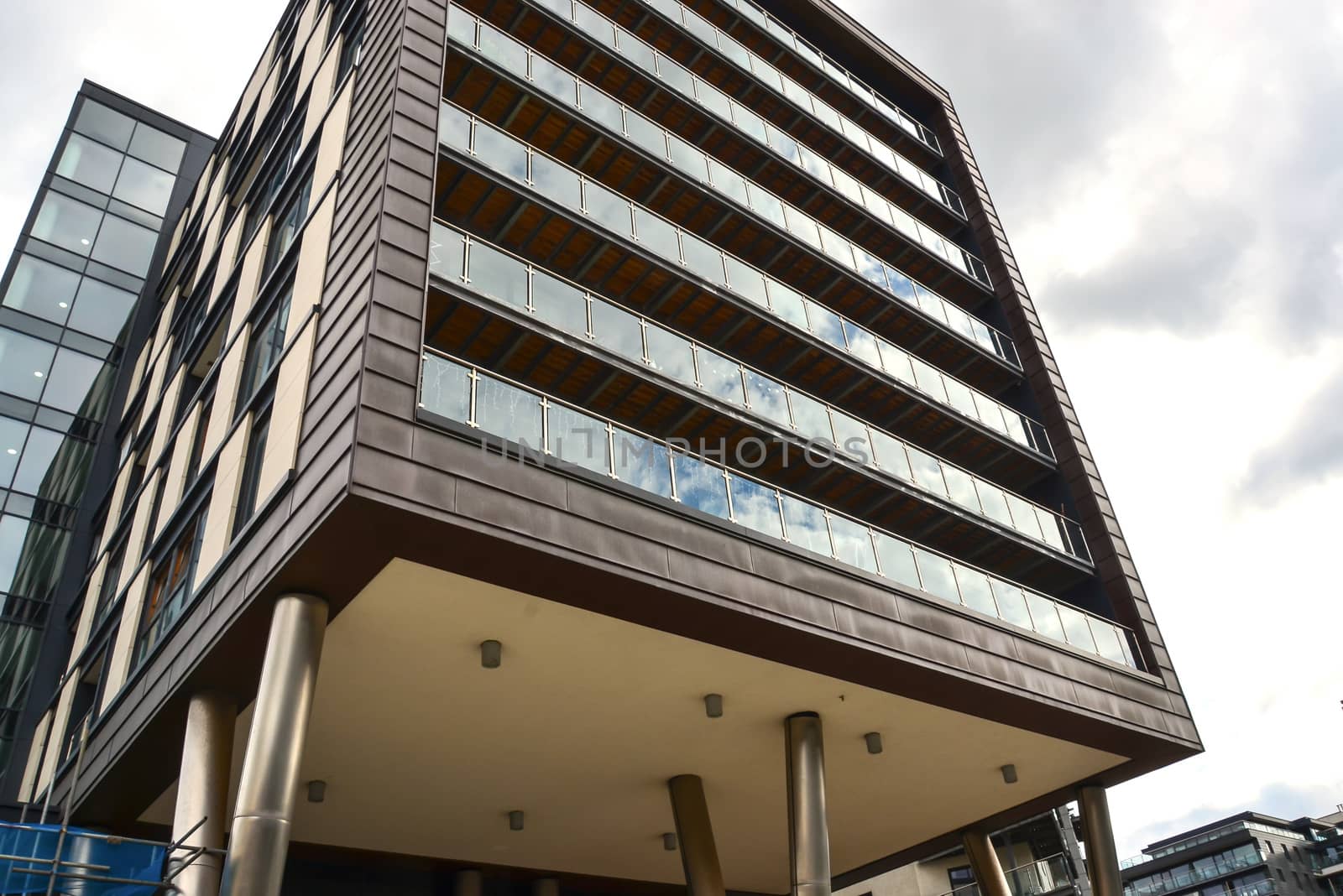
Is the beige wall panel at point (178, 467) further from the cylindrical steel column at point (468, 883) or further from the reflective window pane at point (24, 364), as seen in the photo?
the reflective window pane at point (24, 364)

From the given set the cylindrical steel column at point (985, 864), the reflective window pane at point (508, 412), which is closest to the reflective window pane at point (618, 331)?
the reflective window pane at point (508, 412)

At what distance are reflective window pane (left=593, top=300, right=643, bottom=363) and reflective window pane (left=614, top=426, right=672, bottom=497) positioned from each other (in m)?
2.43

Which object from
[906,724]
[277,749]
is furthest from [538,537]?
[906,724]

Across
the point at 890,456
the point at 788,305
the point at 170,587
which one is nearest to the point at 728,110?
the point at 788,305

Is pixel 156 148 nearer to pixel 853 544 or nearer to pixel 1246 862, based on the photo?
pixel 853 544

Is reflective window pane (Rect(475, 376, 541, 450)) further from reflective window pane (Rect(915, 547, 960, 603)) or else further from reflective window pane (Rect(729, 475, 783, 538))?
reflective window pane (Rect(915, 547, 960, 603))

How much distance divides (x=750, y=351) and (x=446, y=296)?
27.1 ft

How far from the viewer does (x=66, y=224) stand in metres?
28.4

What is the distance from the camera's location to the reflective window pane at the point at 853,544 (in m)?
15.8

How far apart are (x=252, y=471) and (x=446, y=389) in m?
3.91

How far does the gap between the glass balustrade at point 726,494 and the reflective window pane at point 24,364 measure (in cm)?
1849

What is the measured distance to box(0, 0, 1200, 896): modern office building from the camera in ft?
39.7

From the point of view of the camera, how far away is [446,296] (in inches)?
559

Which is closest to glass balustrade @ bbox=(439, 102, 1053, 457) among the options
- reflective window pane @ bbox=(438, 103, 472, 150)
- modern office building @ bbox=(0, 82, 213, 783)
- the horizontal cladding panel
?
reflective window pane @ bbox=(438, 103, 472, 150)
